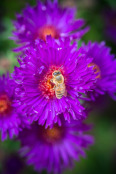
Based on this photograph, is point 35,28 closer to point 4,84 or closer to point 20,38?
point 20,38

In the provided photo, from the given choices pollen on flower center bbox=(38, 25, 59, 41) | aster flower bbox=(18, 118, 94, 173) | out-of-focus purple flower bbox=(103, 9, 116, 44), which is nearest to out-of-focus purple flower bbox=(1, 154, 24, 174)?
aster flower bbox=(18, 118, 94, 173)

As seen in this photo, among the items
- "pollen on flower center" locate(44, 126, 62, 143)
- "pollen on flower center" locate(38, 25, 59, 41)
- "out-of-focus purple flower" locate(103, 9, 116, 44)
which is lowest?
"pollen on flower center" locate(44, 126, 62, 143)

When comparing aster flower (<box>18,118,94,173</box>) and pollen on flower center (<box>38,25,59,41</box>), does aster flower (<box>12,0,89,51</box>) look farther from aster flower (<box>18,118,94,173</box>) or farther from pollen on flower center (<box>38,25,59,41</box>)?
aster flower (<box>18,118,94,173</box>)

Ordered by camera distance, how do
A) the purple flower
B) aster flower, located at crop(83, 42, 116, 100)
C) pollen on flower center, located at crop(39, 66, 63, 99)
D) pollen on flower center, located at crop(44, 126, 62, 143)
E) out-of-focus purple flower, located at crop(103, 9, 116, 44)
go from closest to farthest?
1. the purple flower
2. pollen on flower center, located at crop(39, 66, 63, 99)
3. aster flower, located at crop(83, 42, 116, 100)
4. pollen on flower center, located at crop(44, 126, 62, 143)
5. out-of-focus purple flower, located at crop(103, 9, 116, 44)

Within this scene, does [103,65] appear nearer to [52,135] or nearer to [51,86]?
[51,86]

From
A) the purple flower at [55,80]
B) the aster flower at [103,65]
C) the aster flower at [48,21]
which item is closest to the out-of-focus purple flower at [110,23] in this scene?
the aster flower at [48,21]

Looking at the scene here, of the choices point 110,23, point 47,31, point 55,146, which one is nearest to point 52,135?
point 55,146

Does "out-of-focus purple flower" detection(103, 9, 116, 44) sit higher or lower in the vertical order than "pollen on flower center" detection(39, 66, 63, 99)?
higher
